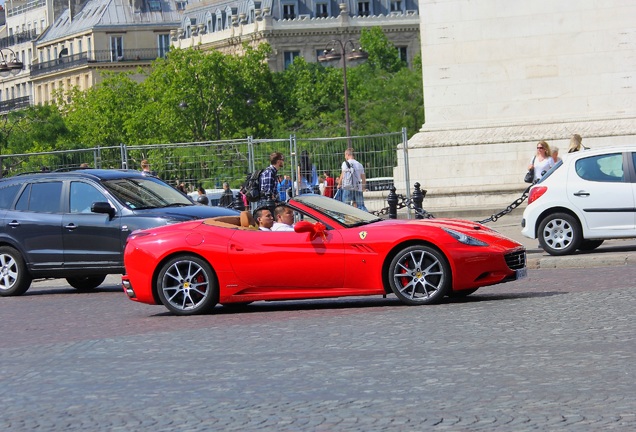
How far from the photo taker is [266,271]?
16406 millimetres

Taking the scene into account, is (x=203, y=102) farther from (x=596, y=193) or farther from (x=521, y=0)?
(x=596, y=193)

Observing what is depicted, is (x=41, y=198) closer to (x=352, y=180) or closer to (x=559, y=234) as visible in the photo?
(x=559, y=234)

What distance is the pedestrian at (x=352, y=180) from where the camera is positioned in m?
29.7

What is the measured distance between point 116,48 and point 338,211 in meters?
140

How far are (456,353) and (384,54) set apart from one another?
4894 inches

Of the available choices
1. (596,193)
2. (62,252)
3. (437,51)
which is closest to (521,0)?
(437,51)

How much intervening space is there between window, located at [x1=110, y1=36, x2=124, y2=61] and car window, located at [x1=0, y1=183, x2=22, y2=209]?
133 metres

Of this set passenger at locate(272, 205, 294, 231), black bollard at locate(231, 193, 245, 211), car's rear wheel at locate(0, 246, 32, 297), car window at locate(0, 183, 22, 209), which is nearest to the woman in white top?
black bollard at locate(231, 193, 245, 211)

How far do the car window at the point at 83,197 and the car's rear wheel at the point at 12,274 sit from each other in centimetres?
103

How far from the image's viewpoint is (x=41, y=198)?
2203 cm

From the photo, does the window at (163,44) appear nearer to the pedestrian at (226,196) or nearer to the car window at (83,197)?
the pedestrian at (226,196)

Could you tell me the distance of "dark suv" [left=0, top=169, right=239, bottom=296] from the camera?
21016 mm

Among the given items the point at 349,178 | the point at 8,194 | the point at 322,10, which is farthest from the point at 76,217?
the point at 322,10

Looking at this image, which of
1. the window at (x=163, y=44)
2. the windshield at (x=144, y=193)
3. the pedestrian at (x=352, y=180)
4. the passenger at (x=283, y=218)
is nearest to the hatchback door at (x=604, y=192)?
the windshield at (x=144, y=193)
